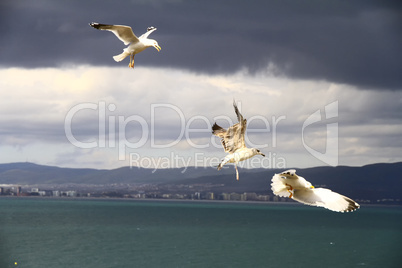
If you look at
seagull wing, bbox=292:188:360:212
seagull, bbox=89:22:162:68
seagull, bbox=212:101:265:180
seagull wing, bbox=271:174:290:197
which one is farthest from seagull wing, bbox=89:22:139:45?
seagull wing, bbox=292:188:360:212

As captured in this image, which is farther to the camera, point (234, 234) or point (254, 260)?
point (234, 234)

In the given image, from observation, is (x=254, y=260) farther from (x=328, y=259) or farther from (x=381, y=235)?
(x=381, y=235)

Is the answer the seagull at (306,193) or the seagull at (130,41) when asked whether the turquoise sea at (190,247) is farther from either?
the seagull at (306,193)

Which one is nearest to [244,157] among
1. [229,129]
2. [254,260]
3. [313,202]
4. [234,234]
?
[229,129]

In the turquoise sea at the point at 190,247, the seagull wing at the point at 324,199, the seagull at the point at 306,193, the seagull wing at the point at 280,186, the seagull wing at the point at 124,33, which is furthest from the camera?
the turquoise sea at the point at 190,247

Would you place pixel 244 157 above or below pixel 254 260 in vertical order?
above

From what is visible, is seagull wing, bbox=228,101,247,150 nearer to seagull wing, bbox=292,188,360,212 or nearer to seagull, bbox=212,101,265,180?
seagull, bbox=212,101,265,180

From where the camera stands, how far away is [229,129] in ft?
65.2

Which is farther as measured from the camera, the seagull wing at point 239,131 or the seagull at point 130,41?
the seagull at point 130,41

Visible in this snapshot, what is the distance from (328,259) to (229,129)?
366 feet

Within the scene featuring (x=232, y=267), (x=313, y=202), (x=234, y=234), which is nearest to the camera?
(x=313, y=202)

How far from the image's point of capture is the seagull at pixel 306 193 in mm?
15803

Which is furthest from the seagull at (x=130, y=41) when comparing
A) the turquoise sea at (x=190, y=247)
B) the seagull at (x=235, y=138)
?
the turquoise sea at (x=190, y=247)

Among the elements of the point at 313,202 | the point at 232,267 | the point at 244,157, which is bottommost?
the point at 232,267
